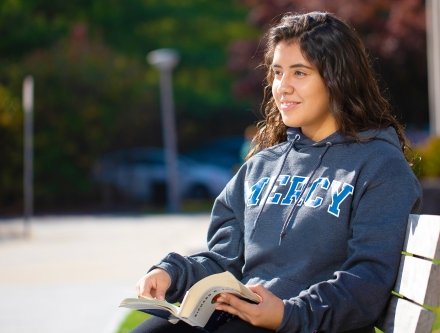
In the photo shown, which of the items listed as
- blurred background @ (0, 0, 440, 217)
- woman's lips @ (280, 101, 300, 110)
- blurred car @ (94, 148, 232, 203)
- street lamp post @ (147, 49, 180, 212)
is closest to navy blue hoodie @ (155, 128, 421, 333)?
woman's lips @ (280, 101, 300, 110)

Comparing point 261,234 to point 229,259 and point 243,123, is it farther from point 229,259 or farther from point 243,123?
point 243,123

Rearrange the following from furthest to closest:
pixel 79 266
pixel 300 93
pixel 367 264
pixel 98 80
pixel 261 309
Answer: pixel 98 80
pixel 79 266
pixel 300 93
pixel 367 264
pixel 261 309

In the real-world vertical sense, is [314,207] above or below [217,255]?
above

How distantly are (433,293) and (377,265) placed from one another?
199mm

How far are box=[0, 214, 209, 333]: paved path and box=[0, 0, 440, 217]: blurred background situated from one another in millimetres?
5343

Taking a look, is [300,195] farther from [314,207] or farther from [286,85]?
[286,85]

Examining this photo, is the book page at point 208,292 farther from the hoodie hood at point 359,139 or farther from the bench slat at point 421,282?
the hoodie hood at point 359,139

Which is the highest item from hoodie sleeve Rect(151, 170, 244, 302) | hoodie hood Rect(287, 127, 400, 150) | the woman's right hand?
hoodie hood Rect(287, 127, 400, 150)

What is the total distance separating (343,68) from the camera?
3570 millimetres

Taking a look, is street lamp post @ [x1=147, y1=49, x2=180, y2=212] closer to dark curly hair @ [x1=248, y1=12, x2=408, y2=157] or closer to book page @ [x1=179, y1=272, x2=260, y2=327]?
dark curly hair @ [x1=248, y1=12, x2=408, y2=157]

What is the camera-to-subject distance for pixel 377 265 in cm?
331

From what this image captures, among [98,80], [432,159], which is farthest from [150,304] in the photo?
[98,80]

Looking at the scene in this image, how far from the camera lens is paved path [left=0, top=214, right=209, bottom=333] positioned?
856 cm

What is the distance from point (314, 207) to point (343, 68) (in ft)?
1.54
